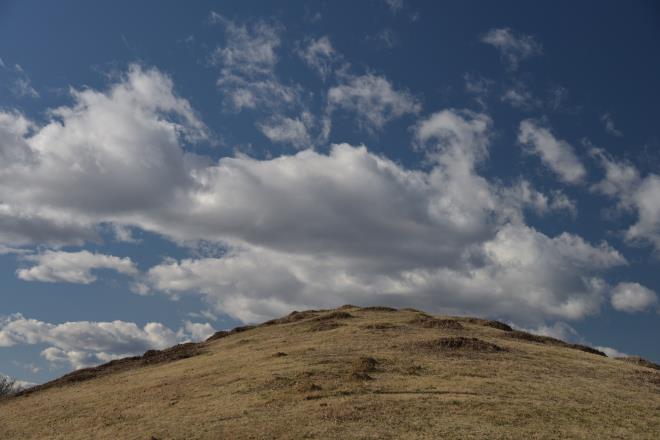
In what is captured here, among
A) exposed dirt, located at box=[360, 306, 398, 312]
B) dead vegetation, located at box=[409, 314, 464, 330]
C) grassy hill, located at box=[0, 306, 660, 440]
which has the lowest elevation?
grassy hill, located at box=[0, 306, 660, 440]

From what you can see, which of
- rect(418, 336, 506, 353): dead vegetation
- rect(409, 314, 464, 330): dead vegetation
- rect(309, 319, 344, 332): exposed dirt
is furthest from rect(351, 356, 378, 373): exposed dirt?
rect(409, 314, 464, 330): dead vegetation

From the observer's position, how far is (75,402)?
45.9 metres

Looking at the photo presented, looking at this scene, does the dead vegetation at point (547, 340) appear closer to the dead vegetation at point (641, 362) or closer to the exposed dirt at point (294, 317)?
the dead vegetation at point (641, 362)

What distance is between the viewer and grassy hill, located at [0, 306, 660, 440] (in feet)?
98.6

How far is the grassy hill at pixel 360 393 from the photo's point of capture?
3006 centimetres

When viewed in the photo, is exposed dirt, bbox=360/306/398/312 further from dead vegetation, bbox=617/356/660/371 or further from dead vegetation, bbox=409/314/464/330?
dead vegetation, bbox=617/356/660/371

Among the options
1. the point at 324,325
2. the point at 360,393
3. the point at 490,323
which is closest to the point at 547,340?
the point at 490,323

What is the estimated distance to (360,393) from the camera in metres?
35.1

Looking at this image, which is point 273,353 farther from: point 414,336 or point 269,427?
point 269,427

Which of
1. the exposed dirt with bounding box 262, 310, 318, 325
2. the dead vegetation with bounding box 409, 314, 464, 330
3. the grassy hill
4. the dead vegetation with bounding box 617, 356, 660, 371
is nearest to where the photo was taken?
the grassy hill

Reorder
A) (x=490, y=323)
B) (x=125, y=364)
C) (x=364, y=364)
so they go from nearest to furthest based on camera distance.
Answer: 1. (x=364, y=364)
2. (x=125, y=364)
3. (x=490, y=323)

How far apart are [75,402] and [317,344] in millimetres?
19416

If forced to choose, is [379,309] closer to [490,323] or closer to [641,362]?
[490,323]

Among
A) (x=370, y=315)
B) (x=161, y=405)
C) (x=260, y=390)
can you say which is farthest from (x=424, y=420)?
(x=370, y=315)
